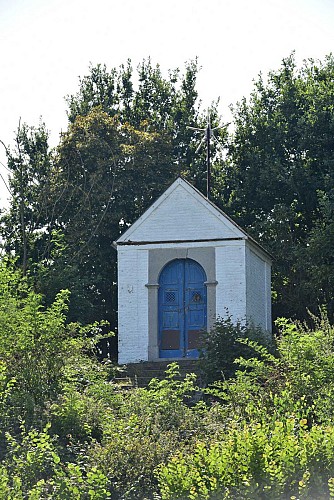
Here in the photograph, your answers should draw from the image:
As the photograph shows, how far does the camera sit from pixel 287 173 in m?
29.8

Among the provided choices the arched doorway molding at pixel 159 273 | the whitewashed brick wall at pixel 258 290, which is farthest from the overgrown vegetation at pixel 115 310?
the arched doorway molding at pixel 159 273

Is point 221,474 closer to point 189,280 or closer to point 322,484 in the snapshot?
point 322,484

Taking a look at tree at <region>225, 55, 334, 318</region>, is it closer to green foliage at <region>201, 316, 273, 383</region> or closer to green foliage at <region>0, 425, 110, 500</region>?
green foliage at <region>201, 316, 273, 383</region>

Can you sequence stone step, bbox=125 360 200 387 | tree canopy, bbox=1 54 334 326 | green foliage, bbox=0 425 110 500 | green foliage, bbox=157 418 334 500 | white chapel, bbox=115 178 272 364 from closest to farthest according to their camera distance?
green foliage, bbox=157 418 334 500 < green foliage, bbox=0 425 110 500 < stone step, bbox=125 360 200 387 < white chapel, bbox=115 178 272 364 < tree canopy, bbox=1 54 334 326

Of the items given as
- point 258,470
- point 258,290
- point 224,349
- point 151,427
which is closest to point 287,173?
point 258,290

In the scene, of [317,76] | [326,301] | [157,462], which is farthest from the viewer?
[317,76]

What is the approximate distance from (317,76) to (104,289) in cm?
1073

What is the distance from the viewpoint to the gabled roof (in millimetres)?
22594

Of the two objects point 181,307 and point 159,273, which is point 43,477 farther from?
point 159,273

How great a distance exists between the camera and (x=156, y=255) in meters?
22.8

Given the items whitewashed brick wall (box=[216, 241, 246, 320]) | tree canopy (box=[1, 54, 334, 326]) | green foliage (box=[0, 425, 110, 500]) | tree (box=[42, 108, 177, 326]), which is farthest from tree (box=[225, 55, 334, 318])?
green foliage (box=[0, 425, 110, 500])

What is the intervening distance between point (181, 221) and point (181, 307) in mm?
2144

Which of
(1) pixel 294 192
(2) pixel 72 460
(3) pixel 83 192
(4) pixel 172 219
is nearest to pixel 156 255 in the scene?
(4) pixel 172 219

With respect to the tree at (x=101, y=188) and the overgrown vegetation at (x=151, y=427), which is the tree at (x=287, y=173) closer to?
the tree at (x=101, y=188)
